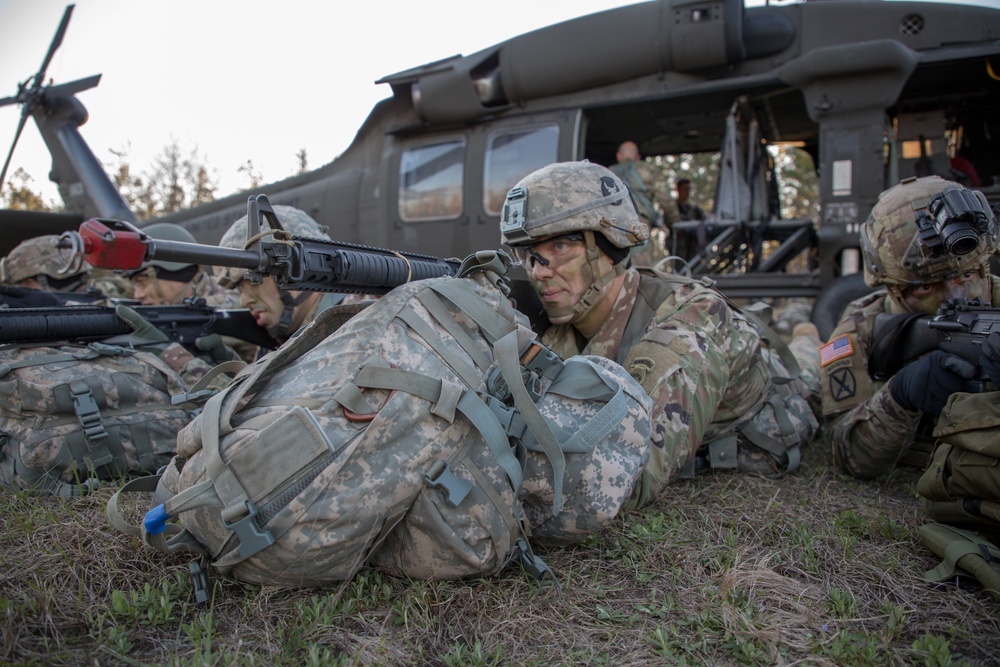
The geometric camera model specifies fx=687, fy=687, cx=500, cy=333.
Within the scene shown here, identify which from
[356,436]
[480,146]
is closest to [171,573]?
[356,436]

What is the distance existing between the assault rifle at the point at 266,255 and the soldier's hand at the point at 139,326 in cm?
182

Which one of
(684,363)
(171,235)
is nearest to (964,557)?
(684,363)

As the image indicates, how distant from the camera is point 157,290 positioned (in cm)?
536

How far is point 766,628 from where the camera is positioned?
1810 millimetres

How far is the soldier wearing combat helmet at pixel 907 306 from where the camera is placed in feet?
8.63

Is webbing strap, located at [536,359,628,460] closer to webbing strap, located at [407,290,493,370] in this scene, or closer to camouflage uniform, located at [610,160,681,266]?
webbing strap, located at [407,290,493,370]

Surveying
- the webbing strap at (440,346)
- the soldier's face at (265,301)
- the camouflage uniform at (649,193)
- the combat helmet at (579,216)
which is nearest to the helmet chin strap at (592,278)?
the combat helmet at (579,216)

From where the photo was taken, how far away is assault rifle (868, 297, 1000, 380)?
2.40 meters

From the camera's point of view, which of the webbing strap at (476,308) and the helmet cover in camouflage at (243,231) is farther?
the helmet cover in camouflage at (243,231)

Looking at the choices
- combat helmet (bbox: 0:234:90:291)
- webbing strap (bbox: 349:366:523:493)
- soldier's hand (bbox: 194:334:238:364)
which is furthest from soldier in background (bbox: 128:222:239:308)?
webbing strap (bbox: 349:366:523:493)

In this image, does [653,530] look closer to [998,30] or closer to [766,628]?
[766,628]

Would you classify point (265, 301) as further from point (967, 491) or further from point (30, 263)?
point (967, 491)

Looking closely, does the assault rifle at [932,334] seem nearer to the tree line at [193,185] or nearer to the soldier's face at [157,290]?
the soldier's face at [157,290]

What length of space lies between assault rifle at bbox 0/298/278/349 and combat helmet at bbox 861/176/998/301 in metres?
3.33
